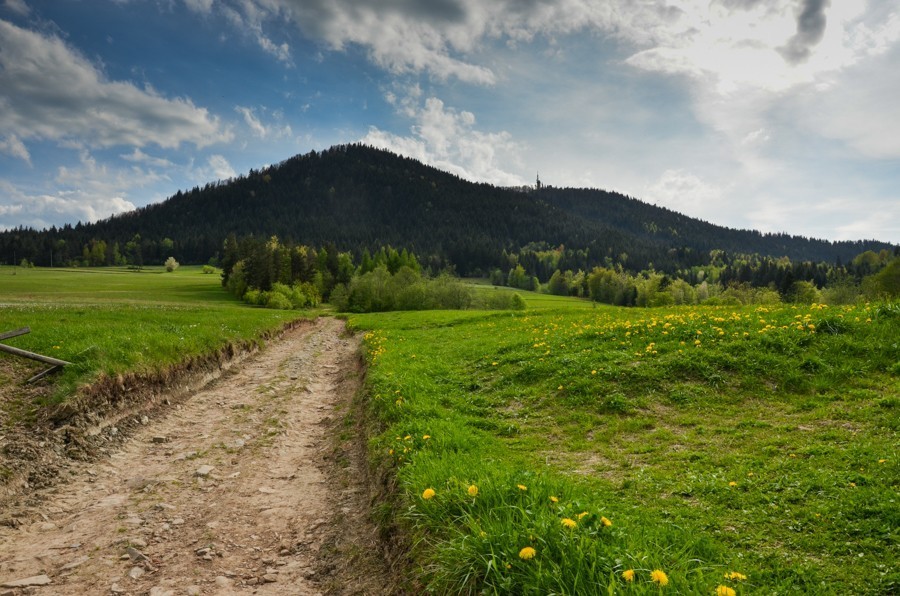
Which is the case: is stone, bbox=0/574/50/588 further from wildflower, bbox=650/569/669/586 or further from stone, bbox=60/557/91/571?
wildflower, bbox=650/569/669/586

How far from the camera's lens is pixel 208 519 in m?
7.52

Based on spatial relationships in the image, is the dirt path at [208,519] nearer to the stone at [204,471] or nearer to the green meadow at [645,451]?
the stone at [204,471]

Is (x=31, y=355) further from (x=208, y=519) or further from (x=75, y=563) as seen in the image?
(x=208, y=519)

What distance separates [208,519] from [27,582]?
7.41 ft

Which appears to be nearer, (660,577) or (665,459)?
(660,577)

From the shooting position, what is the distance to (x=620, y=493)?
635 centimetres

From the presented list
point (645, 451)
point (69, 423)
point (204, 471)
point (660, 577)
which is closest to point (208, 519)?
point (204, 471)

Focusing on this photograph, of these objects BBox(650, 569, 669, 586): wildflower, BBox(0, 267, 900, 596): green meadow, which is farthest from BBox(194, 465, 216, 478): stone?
BBox(650, 569, 669, 586): wildflower

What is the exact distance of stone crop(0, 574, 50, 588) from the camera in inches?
229

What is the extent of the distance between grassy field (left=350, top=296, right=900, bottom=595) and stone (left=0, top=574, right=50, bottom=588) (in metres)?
4.66

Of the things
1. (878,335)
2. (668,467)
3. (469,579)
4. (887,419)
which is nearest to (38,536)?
(469,579)

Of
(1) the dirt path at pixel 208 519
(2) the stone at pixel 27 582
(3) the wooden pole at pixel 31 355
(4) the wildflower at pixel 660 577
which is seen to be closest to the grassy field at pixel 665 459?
(4) the wildflower at pixel 660 577

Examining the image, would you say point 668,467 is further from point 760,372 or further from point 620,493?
point 760,372

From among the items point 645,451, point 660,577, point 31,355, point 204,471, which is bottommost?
point 204,471
